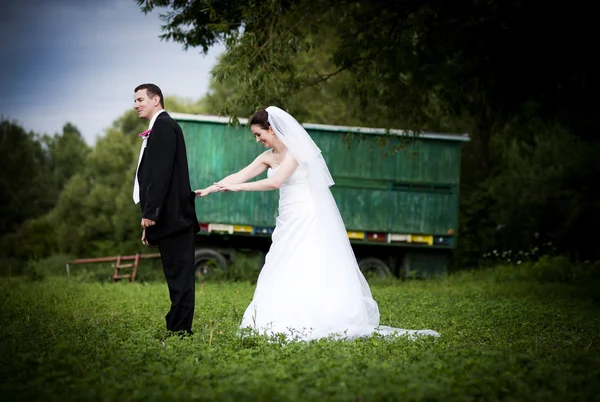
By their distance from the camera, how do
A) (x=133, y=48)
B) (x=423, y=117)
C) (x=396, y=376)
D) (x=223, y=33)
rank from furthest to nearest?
1. (x=133, y=48)
2. (x=423, y=117)
3. (x=223, y=33)
4. (x=396, y=376)

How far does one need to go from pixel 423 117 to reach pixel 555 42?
3.36 m

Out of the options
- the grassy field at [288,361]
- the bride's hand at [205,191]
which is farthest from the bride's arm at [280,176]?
the grassy field at [288,361]

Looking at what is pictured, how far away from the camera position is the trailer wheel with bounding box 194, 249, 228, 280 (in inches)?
746

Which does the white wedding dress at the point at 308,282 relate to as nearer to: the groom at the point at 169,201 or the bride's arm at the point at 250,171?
the bride's arm at the point at 250,171

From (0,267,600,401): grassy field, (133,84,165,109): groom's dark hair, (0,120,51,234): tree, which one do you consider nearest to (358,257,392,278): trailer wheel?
(0,267,600,401): grassy field

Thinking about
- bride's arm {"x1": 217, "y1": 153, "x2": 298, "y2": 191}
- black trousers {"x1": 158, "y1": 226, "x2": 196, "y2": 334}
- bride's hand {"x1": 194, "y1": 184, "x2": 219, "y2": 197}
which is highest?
bride's arm {"x1": 217, "y1": 153, "x2": 298, "y2": 191}

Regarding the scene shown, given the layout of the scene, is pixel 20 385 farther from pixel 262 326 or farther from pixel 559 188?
pixel 559 188

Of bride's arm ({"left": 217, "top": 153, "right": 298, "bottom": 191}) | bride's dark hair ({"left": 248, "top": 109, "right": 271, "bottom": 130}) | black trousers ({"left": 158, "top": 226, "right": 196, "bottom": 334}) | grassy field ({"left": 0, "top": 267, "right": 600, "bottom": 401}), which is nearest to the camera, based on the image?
grassy field ({"left": 0, "top": 267, "right": 600, "bottom": 401})

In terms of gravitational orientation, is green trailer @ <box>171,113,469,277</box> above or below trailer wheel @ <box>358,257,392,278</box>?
above

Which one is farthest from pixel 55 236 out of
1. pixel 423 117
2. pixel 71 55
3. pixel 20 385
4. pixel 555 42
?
pixel 20 385

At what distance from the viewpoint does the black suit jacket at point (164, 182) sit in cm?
692

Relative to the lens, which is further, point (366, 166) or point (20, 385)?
point (366, 166)

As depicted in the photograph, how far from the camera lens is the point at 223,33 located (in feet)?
41.7

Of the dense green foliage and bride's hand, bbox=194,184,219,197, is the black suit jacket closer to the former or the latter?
bride's hand, bbox=194,184,219,197
